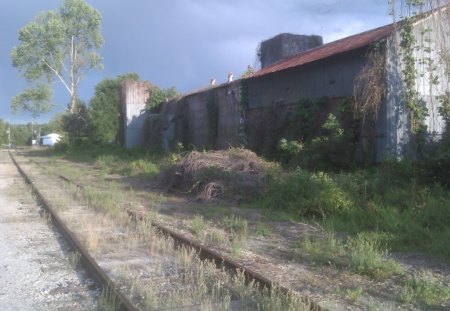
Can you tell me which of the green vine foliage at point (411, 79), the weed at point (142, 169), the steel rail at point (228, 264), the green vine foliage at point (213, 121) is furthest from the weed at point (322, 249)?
the green vine foliage at point (213, 121)

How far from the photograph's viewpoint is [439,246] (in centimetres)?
791

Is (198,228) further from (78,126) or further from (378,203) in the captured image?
(78,126)

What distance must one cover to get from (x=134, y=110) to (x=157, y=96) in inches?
78.7

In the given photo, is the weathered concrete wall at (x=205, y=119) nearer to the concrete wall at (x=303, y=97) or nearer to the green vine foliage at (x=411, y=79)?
the concrete wall at (x=303, y=97)

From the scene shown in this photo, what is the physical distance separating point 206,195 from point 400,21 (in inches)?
285

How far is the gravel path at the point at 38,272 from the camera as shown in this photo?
18.7ft

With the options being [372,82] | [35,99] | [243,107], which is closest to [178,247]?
[372,82]

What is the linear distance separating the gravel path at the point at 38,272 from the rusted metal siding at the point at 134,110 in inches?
1011

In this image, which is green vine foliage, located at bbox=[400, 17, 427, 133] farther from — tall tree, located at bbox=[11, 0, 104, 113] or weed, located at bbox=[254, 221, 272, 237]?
tall tree, located at bbox=[11, 0, 104, 113]

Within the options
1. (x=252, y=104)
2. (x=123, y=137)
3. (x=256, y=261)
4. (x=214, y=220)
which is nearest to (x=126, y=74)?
(x=123, y=137)

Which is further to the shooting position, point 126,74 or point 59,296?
point 126,74

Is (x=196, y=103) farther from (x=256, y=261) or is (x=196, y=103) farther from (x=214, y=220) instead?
(x=256, y=261)

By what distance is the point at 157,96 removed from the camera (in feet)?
119

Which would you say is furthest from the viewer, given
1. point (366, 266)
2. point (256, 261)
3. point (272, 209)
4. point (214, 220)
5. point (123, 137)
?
point (123, 137)
